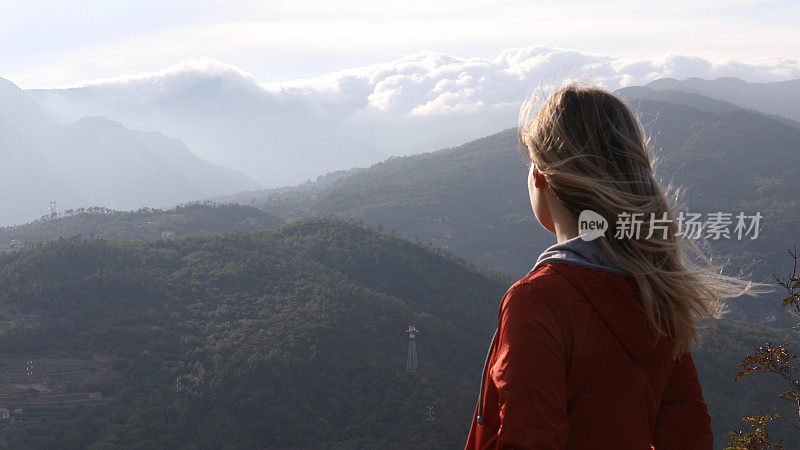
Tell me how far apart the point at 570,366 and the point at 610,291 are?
246mm

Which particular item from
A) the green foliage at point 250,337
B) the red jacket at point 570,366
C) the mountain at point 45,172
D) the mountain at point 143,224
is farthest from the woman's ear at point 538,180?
the mountain at point 45,172

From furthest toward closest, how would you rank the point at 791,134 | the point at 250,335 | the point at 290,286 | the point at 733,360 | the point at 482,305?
the point at 791,134
the point at 482,305
the point at 290,286
the point at 733,360
the point at 250,335

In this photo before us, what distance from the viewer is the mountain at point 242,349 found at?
26531 millimetres

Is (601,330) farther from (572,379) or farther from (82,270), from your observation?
(82,270)

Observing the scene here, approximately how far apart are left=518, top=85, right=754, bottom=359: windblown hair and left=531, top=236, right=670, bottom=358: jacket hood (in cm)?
3

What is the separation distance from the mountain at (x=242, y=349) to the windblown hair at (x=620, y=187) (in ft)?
84.4

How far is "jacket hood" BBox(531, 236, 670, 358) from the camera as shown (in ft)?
5.65

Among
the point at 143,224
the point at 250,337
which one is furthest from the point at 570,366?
the point at 143,224

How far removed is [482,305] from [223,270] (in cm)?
1837

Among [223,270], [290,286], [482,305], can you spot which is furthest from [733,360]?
[223,270]

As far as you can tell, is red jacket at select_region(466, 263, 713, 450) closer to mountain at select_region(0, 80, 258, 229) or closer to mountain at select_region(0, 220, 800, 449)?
Result: mountain at select_region(0, 220, 800, 449)

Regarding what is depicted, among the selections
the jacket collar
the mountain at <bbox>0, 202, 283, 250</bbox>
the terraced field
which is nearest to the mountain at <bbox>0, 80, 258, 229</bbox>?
the mountain at <bbox>0, 202, 283, 250</bbox>

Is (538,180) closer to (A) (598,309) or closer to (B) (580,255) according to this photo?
(B) (580,255)

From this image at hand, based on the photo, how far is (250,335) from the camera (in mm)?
33594
